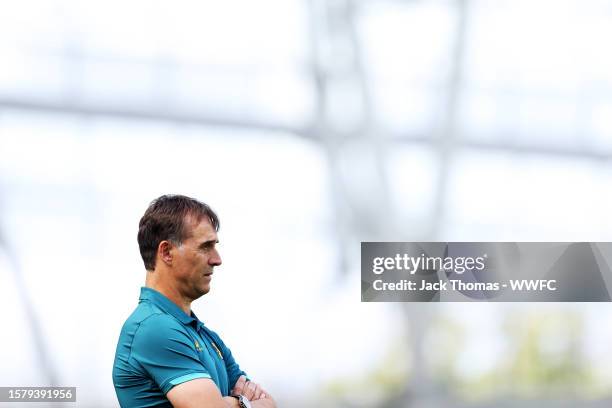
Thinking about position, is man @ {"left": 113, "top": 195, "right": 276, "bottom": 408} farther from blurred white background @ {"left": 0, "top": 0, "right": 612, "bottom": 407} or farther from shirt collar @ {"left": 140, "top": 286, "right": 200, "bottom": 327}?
blurred white background @ {"left": 0, "top": 0, "right": 612, "bottom": 407}

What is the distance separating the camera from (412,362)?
139 inches

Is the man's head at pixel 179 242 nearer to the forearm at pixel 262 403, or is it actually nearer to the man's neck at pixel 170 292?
the man's neck at pixel 170 292

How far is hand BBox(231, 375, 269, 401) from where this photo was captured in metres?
2.43

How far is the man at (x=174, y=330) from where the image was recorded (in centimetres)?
204

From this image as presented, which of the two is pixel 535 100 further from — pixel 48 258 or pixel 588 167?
pixel 48 258

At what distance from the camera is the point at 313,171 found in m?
3.59

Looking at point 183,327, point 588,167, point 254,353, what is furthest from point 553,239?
point 183,327

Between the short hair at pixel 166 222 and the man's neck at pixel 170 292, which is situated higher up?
the short hair at pixel 166 222

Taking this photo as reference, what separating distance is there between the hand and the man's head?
12.5 inches

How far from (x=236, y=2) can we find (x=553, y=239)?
1.42 m

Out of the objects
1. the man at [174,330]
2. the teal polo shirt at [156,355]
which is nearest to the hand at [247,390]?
the man at [174,330]

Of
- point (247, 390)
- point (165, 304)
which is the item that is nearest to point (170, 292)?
point (165, 304)

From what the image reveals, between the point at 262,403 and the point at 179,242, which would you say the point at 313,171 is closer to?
the point at 262,403

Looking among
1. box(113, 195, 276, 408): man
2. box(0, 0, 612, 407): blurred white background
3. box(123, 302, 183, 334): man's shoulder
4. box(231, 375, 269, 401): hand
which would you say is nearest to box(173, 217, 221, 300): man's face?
box(113, 195, 276, 408): man
